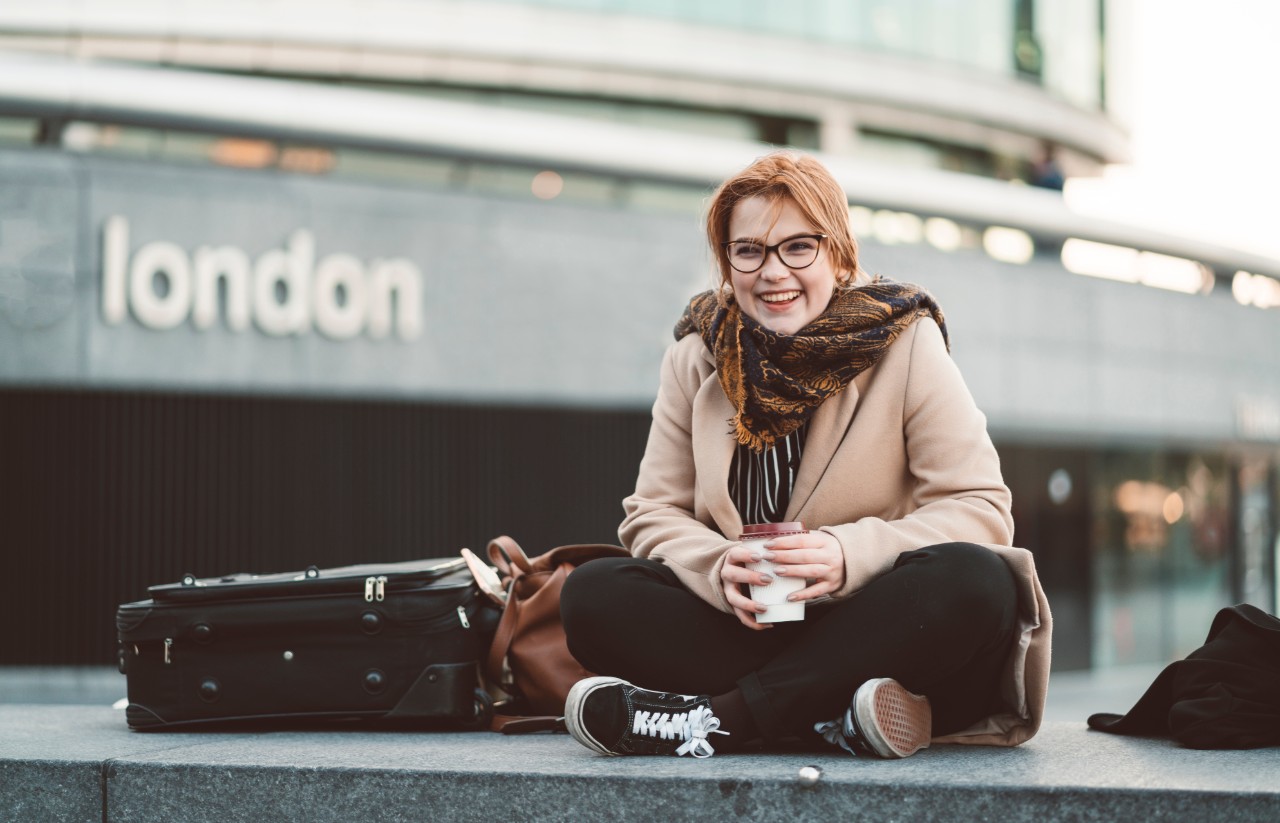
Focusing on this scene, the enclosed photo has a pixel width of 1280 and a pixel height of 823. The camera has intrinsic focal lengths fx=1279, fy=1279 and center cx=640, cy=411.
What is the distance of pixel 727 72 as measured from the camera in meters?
16.6

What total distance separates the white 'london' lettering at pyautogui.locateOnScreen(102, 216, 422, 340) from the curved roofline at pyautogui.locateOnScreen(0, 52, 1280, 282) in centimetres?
130

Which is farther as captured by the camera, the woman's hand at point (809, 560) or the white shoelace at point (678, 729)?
the white shoelace at point (678, 729)

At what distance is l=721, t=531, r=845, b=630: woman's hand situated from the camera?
254 centimetres

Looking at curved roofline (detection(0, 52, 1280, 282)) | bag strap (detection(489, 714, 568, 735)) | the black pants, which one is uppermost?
curved roofline (detection(0, 52, 1280, 282))

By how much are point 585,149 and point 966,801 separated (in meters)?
13.0

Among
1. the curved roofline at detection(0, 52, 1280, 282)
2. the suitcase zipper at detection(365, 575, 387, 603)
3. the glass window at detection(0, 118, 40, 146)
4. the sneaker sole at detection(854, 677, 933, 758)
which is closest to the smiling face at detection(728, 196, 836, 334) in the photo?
the sneaker sole at detection(854, 677, 933, 758)

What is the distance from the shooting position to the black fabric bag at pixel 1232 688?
277cm

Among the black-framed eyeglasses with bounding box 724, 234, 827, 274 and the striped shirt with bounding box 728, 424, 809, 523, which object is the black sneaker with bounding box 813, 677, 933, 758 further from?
the black-framed eyeglasses with bounding box 724, 234, 827, 274

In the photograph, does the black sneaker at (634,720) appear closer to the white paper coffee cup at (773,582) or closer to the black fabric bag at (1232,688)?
the white paper coffee cup at (773,582)

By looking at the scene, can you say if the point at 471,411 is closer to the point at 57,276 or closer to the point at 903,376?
the point at 57,276

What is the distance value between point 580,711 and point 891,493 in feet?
2.88

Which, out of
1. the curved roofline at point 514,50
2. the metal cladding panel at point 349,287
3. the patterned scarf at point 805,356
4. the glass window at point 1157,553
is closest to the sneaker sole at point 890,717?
the patterned scarf at point 805,356

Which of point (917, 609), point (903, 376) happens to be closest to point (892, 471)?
point (903, 376)

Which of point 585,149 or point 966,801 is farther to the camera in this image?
point 585,149
